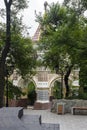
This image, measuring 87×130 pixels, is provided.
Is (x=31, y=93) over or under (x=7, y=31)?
under

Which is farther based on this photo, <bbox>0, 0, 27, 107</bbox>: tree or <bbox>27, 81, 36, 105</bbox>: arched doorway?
<bbox>27, 81, 36, 105</bbox>: arched doorway

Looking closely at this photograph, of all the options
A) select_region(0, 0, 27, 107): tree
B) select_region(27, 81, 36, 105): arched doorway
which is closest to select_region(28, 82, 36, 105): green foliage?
select_region(27, 81, 36, 105): arched doorway

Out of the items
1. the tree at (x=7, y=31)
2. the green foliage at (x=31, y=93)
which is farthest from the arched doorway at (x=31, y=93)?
the tree at (x=7, y=31)

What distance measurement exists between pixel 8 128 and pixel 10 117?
1520 millimetres

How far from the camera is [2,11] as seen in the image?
1891 cm

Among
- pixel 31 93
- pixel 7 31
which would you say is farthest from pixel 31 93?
pixel 7 31

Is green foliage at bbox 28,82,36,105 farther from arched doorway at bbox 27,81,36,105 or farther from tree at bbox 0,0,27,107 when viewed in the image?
tree at bbox 0,0,27,107

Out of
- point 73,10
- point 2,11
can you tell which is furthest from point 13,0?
point 73,10

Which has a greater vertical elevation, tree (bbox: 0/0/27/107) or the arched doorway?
tree (bbox: 0/0/27/107)

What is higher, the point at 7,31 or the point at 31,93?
the point at 7,31

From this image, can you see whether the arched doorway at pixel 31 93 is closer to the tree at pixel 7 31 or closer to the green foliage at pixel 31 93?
the green foliage at pixel 31 93

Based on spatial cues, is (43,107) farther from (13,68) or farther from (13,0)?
(13,0)

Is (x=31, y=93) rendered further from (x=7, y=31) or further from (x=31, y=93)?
(x=7, y=31)

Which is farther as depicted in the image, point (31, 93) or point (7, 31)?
point (31, 93)
